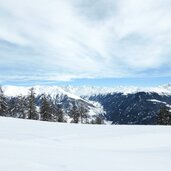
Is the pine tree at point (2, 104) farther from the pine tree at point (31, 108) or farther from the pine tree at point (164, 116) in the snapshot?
the pine tree at point (164, 116)

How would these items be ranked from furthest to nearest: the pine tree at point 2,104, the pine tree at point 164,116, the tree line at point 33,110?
the tree line at point 33,110 < the pine tree at point 164,116 < the pine tree at point 2,104

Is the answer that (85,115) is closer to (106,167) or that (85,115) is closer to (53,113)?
(53,113)

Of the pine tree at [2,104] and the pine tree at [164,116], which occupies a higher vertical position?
the pine tree at [2,104]

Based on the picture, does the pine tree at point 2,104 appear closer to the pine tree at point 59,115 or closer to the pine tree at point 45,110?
the pine tree at point 45,110

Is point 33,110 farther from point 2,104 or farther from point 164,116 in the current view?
point 164,116

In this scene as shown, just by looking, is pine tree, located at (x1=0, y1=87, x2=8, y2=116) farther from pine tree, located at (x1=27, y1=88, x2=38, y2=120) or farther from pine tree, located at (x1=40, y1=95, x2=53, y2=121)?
pine tree, located at (x1=40, y1=95, x2=53, y2=121)

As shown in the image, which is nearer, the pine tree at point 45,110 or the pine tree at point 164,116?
the pine tree at point 164,116

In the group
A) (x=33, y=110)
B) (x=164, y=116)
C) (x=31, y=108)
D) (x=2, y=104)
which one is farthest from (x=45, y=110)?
(x=164, y=116)

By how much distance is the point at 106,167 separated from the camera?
25.7ft

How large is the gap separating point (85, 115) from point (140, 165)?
56824 millimetres

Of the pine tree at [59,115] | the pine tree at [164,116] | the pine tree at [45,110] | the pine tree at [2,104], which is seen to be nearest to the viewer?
the pine tree at [2,104]

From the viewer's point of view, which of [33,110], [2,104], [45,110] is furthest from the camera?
[45,110]

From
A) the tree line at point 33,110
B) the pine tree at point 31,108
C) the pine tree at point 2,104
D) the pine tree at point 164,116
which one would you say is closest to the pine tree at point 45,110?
the tree line at point 33,110

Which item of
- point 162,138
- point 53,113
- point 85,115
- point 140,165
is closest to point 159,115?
point 85,115
